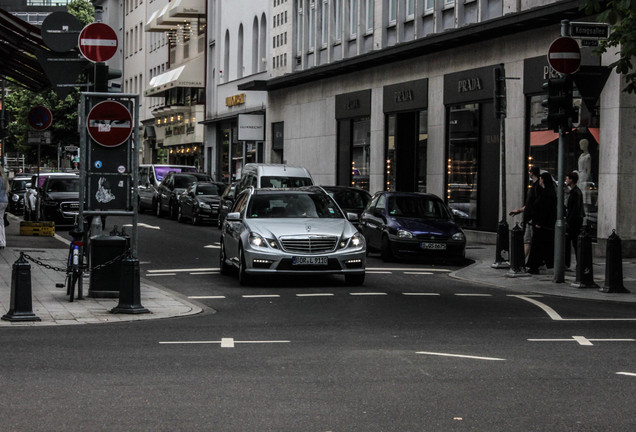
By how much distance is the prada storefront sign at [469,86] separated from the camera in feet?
102

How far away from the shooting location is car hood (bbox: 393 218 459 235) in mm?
23531

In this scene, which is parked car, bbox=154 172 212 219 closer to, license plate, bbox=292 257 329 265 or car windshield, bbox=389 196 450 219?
car windshield, bbox=389 196 450 219

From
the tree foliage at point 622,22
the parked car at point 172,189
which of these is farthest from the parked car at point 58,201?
the tree foliage at point 622,22

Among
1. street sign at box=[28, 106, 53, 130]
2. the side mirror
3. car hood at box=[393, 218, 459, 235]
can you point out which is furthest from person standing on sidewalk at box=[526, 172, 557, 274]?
street sign at box=[28, 106, 53, 130]

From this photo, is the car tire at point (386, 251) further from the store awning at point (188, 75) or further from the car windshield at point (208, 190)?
the store awning at point (188, 75)

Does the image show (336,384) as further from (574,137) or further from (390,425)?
(574,137)

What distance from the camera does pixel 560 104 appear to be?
18.7 metres

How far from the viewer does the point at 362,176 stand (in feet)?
134

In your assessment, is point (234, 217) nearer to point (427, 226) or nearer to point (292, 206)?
point (292, 206)

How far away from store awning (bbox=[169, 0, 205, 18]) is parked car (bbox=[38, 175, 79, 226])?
30834 millimetres

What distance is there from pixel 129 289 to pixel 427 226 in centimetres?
1109

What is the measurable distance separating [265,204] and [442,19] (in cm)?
1671

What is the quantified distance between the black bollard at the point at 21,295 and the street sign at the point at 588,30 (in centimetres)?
968

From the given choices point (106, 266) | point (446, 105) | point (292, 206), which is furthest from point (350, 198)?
point (106, 266)
